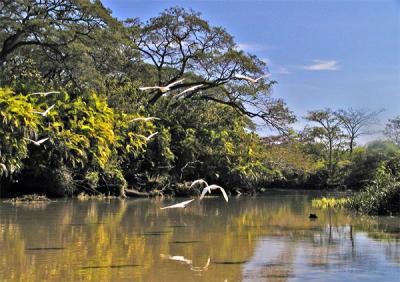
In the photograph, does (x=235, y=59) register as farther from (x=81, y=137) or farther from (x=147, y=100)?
(x=81, y=137)

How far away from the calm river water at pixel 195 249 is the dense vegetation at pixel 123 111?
3850 millimetres

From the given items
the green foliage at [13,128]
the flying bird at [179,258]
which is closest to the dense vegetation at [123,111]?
the green foliage at [13,128]

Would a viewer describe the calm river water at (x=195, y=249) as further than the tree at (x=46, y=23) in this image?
No

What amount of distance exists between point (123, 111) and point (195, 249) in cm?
1547

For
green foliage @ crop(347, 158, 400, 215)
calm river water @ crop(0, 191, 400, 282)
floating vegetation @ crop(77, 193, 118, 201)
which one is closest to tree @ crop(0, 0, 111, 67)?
floating vegetation @ crop(77, 193, 118, 201)

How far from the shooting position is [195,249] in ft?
25.4

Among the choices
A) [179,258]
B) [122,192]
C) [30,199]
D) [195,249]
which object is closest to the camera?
[179,258]

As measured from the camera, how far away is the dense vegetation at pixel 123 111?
18688 mm

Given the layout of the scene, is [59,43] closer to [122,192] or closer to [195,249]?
[122,192]

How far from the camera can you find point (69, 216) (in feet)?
41.6

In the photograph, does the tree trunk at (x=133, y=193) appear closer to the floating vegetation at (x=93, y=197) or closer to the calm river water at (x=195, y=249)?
the floating vegetation at (x=93, y=197)

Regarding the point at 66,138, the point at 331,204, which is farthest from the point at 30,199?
the point at 331,204

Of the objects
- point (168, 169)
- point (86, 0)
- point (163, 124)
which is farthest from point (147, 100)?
point (86, 0)

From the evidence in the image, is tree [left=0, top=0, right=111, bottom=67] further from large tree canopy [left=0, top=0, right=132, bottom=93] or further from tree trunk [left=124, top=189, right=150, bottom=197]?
tree trunk [left=124, top=189, right=150, bottom=197]
